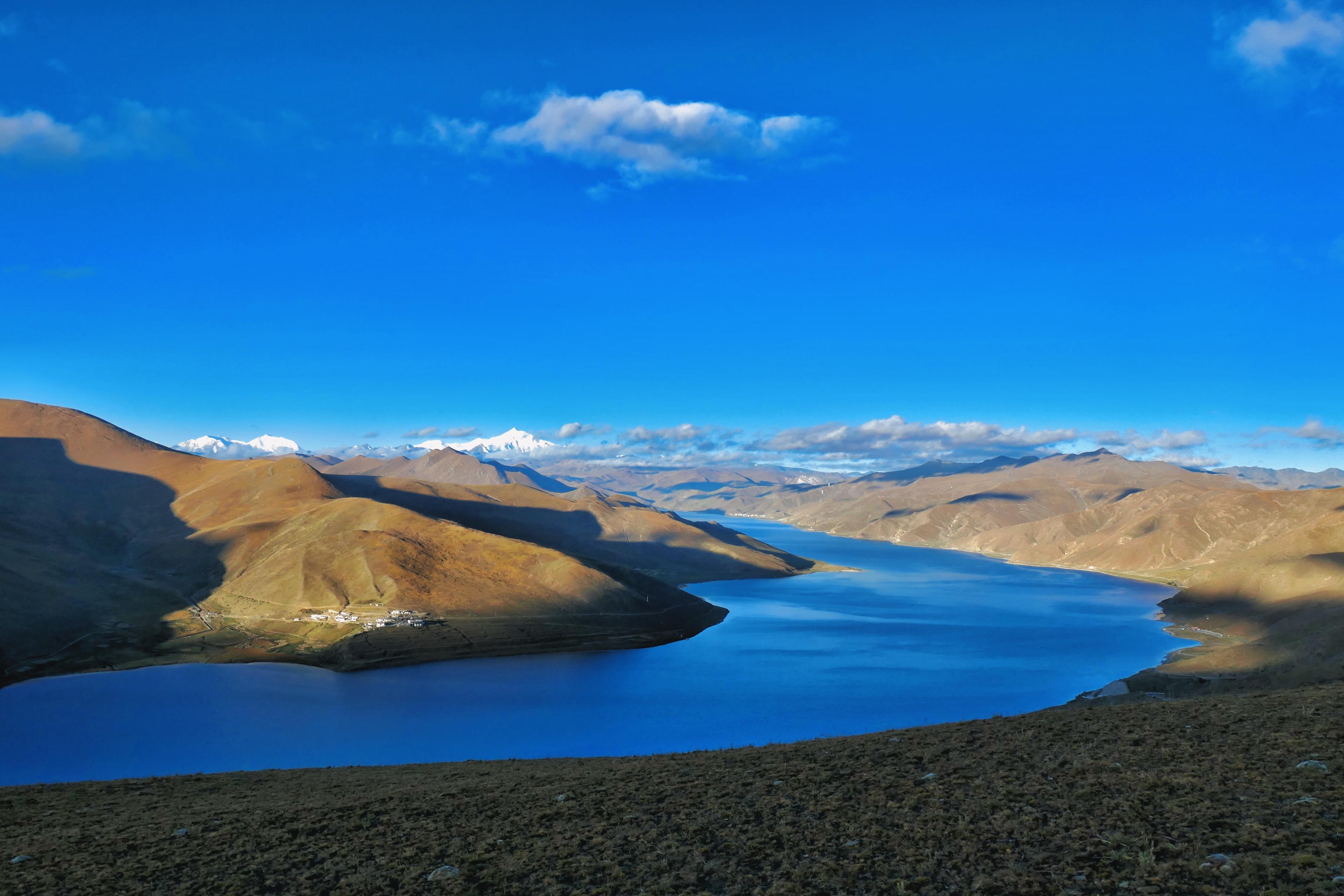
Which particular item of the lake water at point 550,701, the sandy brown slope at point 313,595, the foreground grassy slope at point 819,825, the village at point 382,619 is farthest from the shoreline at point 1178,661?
the village at point 382,619

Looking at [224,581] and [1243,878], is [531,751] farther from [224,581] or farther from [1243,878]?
[224,581]

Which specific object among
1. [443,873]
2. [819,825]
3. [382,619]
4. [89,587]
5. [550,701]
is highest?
[819,825]

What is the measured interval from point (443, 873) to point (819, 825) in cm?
932

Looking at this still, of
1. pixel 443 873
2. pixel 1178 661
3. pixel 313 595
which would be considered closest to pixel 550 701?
pixel 313 595

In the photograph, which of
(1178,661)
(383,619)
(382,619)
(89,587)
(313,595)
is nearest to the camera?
(1178,661)

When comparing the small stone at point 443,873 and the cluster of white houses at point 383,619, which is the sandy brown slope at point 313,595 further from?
the small stone at point 443,873

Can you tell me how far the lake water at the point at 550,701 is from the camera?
6875 centimetres

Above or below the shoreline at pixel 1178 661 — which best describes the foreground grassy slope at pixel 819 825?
above

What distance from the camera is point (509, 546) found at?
170250 millimetres

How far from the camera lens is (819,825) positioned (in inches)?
766

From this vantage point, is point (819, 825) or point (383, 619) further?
point (383, 619)

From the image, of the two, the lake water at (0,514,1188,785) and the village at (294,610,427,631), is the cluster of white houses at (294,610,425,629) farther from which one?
the lake water at (0,514,1188,785)

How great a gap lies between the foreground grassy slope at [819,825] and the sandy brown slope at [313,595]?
100777mm

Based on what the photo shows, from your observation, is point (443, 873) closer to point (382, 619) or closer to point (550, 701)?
point (550, 701)
